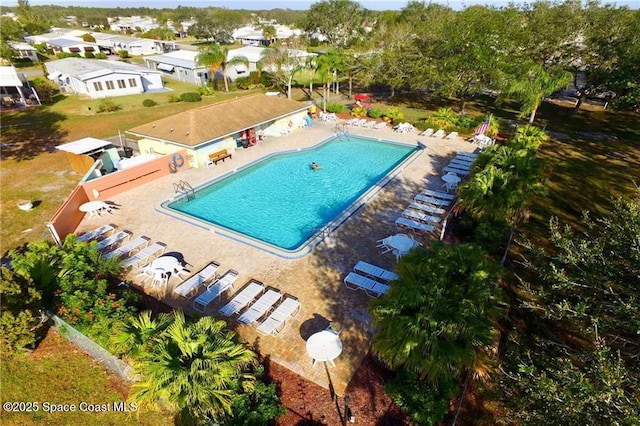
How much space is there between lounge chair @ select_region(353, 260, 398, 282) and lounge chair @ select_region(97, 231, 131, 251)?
12.0m

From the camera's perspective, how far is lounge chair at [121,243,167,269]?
1521cm

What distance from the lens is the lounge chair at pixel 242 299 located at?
497 inches

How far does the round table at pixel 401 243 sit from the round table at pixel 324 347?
5.84m

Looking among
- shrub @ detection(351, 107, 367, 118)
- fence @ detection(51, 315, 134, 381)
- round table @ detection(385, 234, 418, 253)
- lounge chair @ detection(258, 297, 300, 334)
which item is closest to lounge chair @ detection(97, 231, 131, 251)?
fence @ detection(51, 315, 134, 381)

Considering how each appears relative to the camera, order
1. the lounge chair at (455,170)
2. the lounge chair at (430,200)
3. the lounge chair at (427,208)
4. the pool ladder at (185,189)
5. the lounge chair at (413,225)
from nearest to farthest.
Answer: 1. the lounge chair at (413,225)
2. the lounge chair at (427,208)
3. the lounge chair at (430,200)
4. the pool ladder at (185,189)
5. the lounge chair at (455,170)

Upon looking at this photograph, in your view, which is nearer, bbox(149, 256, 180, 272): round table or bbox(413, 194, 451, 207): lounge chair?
bbox(149, 256, 180, 272): round table

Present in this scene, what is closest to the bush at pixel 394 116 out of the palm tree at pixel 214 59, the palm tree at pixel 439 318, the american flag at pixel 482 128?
the american flag at pixel 482 128

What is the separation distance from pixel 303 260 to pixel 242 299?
3.71m

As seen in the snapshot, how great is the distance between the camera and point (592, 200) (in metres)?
19.9

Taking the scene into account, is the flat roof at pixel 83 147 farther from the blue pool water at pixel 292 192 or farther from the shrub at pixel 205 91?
the shrub at pixel 205 91

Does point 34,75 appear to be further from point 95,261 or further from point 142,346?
point 142,346

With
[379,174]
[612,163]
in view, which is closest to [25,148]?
[379,174]

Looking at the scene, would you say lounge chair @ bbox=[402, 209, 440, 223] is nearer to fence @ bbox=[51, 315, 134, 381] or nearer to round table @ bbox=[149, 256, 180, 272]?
round table @ bbox=[149, 256, 180, 272]

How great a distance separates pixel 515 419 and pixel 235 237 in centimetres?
1408
